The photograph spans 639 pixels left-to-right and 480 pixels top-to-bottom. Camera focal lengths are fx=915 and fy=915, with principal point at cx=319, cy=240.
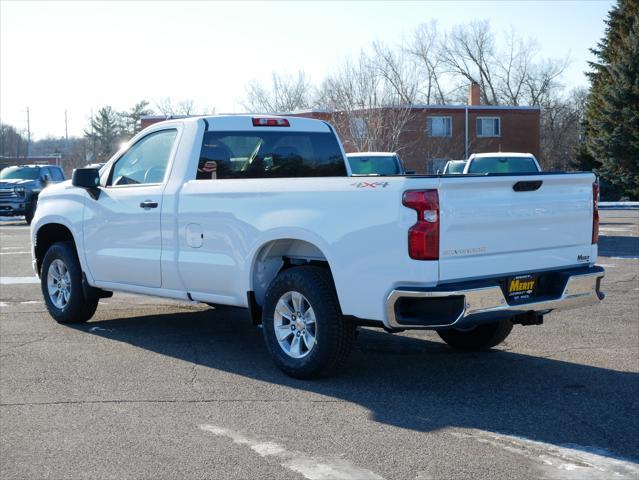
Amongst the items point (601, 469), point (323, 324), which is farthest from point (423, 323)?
point (601, 469)

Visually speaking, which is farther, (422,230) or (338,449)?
(422,230)

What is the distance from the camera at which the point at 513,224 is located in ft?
21.5

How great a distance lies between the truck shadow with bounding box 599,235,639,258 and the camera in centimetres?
1633

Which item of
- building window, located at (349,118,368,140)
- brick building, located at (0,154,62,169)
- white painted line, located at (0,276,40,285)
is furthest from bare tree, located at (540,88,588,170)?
white painted line, located at (0,276,40,285)

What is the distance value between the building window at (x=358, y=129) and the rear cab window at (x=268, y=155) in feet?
121

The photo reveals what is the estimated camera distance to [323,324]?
671 centimetres

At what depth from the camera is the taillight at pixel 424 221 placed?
6.08 metres

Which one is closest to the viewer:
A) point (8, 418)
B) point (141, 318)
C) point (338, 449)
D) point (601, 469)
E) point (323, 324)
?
point (601, 469)

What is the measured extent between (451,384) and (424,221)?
1.46 meters

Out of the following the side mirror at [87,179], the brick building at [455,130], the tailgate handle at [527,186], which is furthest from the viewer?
the brick building at [455,130]

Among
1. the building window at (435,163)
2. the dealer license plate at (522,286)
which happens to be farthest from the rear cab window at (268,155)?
the building window at (435,163)

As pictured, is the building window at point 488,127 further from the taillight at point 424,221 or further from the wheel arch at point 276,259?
the taillight at point 424,221

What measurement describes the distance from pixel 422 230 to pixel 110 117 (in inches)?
3978

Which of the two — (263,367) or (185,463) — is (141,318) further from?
(185,463)
